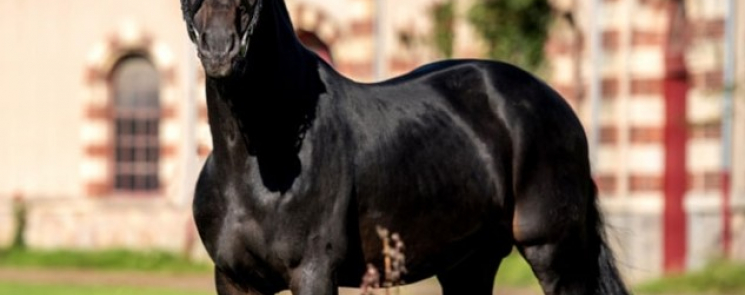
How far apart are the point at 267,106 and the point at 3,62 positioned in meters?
21.4

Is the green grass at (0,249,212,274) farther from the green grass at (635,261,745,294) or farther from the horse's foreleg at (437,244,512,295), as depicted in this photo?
the horse's foreleg at (437,244,512,295)

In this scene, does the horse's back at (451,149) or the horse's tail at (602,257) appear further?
the horse's tail at (602,257)

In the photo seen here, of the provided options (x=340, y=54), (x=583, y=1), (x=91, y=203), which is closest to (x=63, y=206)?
(x=91, y=203)

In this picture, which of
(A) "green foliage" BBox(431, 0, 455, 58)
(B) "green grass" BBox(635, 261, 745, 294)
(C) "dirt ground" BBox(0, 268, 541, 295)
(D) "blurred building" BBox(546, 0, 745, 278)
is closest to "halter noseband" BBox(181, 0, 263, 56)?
(C) "dirt ground" BBox(0, 268, 541, 295)

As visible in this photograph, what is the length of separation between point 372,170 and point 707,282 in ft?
42.7

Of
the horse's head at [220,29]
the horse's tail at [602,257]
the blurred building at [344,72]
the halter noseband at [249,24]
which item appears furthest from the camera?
the blurred building at [344,72]

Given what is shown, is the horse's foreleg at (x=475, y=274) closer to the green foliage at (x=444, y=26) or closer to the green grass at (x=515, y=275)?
the green grass at (x=515, y=275)

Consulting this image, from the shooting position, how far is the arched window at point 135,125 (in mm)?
28062

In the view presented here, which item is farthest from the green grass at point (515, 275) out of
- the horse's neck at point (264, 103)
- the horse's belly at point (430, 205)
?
the horse's neck at point (264, 103)

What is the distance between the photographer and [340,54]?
25.5m

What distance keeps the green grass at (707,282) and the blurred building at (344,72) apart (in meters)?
0.50

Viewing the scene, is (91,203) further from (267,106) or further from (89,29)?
(267,106)

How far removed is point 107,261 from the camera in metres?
25.9

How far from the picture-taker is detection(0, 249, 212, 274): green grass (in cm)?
2569
